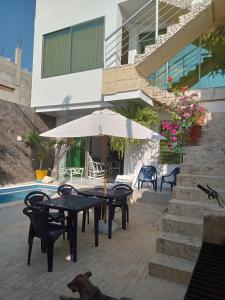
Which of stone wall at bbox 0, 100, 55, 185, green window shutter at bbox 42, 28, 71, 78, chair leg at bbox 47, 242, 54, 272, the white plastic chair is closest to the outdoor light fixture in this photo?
stone wall at bbox 0, 100, 55, 185

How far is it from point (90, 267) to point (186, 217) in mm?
1752

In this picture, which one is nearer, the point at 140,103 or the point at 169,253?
the point at 169,253

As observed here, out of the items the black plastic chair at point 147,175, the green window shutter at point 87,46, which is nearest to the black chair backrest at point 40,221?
the black plastic chair at point 147,175

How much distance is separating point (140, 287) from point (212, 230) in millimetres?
1803

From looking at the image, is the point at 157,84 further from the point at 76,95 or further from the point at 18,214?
the point at 18,214

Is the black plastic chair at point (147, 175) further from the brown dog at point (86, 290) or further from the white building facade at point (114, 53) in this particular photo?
the brown dog at point (86, 290)

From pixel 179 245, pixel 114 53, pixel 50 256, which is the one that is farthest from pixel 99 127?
pixel 114 53

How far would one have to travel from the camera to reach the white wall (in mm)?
10820

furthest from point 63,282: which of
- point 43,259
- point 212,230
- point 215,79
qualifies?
point 215,79

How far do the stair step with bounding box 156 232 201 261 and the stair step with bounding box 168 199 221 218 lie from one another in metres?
0.37

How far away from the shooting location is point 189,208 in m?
4.14

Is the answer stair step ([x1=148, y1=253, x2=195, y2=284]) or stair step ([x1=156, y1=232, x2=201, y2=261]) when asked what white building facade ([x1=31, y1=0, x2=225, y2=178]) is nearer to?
stair step ([x1=156, y1=232, x2=201, y2=261])

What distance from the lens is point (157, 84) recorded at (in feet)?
35.0

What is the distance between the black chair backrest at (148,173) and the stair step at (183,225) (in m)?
5.59
